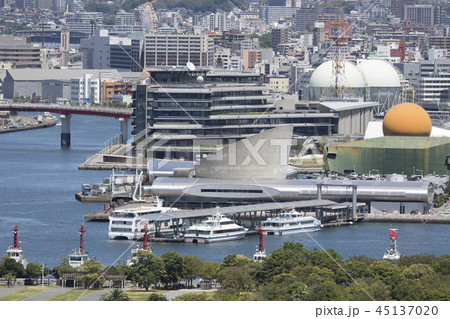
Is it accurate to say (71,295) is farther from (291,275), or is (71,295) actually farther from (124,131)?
(124,131)

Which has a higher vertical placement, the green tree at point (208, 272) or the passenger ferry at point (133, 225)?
the green tree at point (208, 272)

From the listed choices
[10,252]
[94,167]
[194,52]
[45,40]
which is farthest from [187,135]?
[45,40]

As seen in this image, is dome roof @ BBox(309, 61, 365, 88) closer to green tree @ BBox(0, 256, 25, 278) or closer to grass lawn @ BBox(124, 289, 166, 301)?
green tree @ BBox(0, 256, 25, 278)

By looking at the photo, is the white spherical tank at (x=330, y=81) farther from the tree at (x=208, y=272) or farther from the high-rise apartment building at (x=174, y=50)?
the high-rise apartment building at (x=174, y=50)

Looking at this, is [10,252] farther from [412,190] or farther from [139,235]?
[412,190]

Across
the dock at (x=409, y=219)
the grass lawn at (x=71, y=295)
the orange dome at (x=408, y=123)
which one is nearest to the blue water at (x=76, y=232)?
the dock at (x=409, y=219)

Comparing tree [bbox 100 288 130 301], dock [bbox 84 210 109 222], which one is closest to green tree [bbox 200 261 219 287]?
tree [bbox 100 288 130 301]
